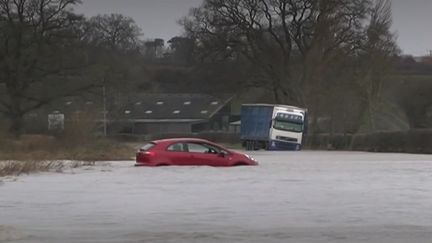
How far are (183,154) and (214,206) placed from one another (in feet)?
45.5

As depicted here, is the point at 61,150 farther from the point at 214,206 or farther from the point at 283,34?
the point at 283,34

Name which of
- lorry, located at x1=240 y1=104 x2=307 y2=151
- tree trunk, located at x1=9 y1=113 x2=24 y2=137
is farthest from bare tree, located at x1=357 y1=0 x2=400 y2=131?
tree trunk, located at x1=9 y1=113 x2=24 y2=137

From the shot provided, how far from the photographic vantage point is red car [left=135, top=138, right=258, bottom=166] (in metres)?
31.7

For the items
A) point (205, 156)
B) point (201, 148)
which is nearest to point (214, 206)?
point (205, 156)

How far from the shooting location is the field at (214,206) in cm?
1317

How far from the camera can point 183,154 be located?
31906mm

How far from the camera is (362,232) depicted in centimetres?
1351

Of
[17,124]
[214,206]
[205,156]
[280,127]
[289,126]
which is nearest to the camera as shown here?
[214,206]

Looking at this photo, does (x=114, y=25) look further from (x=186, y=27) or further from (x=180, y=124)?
(x=180, y=124)

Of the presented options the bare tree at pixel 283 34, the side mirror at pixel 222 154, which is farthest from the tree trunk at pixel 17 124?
the side mirror at pixel 222 154

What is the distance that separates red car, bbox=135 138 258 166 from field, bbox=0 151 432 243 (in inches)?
44.3

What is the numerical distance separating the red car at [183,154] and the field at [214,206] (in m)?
1.12

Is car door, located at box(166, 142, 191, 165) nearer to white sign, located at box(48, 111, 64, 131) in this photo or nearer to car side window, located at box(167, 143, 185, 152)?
car side window, located at box(167, 143, 185, 152)

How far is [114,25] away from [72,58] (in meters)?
14.2
